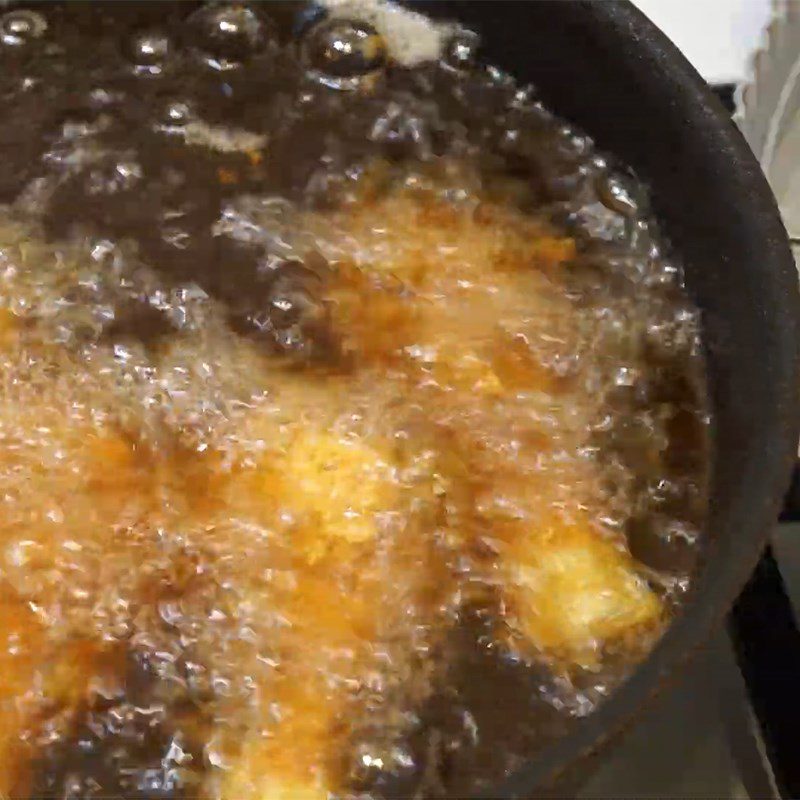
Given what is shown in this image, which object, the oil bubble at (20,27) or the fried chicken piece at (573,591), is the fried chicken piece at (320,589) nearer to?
the fried chicken piece at (573,591)

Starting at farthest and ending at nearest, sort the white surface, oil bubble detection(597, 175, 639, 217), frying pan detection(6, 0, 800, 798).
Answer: the white surface < oil bubble detection(597, 175, 639, 217) < frying pan detection(6, 0, 800, 798)

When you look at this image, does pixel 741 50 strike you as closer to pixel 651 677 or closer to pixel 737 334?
pixel 737 334

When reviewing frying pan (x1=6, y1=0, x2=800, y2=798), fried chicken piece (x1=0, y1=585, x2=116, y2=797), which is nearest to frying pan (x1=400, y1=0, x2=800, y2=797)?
frying pan (x1=6, y1=0, x2=800, y2=798)

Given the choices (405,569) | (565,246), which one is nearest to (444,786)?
(405,569)

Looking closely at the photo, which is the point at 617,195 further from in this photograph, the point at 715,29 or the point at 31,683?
the point at 31,683

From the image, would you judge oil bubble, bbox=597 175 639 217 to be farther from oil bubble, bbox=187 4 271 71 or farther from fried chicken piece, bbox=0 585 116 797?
fried chicken piece, bbox=0 585 116 797

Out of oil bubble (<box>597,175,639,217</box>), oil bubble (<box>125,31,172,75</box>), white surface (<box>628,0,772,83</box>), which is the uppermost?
white surface (<box>628,0,772,83</box>)

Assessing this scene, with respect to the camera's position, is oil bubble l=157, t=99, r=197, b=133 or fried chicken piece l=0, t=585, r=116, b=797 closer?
fried chicken piece l=0, t=585, r=116, b=797
